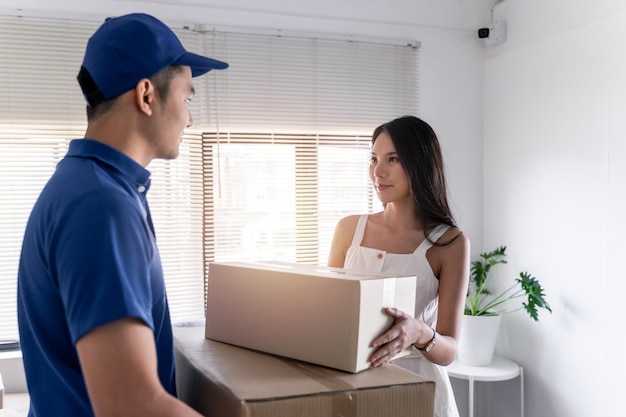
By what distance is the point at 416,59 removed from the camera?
3418 millimetres

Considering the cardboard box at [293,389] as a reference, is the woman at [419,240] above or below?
above

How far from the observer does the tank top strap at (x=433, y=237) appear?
1.77 m

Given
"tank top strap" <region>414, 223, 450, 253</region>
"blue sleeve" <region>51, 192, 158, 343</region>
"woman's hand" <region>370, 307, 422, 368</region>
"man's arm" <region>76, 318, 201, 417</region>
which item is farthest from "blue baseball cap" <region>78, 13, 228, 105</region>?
"tank top strap" <region>414, 223, 450, 253</region>

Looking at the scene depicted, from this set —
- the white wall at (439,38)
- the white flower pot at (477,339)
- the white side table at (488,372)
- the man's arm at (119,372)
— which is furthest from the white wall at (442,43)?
the man's arm at (119,372)

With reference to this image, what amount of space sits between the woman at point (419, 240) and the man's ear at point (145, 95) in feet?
3.16

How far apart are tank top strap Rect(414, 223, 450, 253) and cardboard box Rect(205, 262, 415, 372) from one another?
21.5 inches

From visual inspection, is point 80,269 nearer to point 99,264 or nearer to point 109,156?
point 99,264

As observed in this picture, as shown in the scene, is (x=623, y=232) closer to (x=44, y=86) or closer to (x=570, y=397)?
(x=570, y=397)

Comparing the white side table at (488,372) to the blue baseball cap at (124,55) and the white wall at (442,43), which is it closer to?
the white wall at (442,43)

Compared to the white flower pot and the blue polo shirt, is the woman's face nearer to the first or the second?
the blue polo shirt

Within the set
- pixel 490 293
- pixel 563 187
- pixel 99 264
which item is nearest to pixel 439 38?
pixel 563 187

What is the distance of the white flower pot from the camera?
121 inches

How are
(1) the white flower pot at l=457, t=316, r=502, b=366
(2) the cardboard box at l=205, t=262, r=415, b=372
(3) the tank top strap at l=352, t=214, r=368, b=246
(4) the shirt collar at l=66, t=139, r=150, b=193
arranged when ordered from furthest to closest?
(1) the white flower pot at l=457, t=316, r=502, b=366 → (3) the tank top strap at l=352, t=214, r=368, b=246 → (2) the cardboard box at l=205, t=262, r=415, b=372 → (4) the shirt collar at l=66, t=139, r=150, b=193

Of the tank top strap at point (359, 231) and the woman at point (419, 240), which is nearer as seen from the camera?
the woman at point (419, 240)
